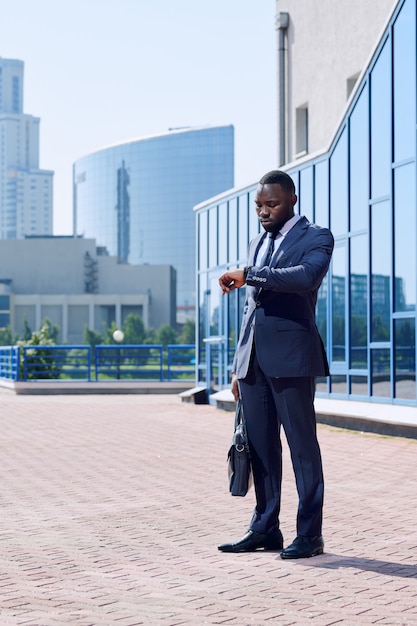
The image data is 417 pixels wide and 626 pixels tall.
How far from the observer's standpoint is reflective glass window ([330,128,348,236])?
60.2 ft

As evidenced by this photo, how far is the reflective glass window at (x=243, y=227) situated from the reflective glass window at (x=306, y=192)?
3.06m

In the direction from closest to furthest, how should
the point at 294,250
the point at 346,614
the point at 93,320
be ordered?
the point at 346,614, the point at 294,250, the point at 93,320

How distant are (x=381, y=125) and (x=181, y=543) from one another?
11657mm

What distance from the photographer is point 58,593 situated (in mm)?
4840

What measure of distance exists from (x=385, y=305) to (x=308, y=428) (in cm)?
1103

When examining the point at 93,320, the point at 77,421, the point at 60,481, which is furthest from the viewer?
the point at 93,320

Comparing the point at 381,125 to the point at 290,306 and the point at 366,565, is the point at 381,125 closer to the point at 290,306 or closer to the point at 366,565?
the point at 290,306

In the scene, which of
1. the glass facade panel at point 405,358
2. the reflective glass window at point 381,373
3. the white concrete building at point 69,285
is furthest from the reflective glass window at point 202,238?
the white concrete building at point 69,285

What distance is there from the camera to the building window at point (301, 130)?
2514cm

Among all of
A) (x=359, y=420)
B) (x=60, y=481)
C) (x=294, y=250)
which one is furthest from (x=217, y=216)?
(x=294, y=250)

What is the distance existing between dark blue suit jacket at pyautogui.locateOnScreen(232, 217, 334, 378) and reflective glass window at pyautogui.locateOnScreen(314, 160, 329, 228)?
13736 mm

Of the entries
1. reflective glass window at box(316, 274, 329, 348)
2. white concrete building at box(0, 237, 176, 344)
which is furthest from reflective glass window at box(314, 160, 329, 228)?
white concrete building at box(0, 237, 176, 344)

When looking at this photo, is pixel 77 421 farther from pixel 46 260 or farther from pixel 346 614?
pixel 46 260

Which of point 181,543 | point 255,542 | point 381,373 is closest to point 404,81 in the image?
point 381,373
